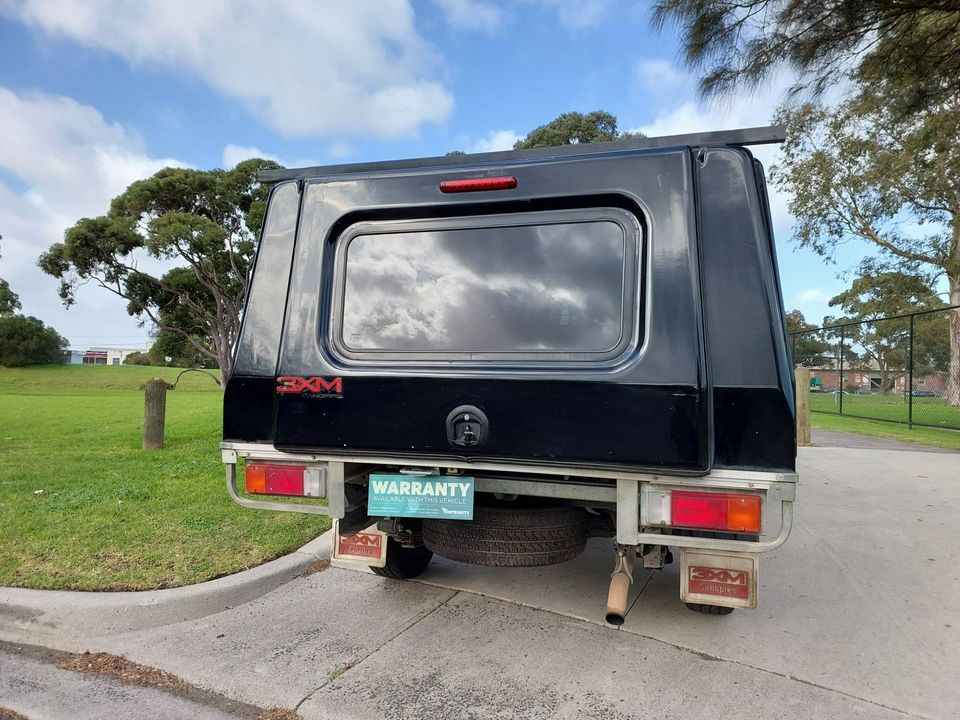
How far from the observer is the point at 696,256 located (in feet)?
8.27

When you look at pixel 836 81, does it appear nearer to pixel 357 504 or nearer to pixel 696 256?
pixel 696 256

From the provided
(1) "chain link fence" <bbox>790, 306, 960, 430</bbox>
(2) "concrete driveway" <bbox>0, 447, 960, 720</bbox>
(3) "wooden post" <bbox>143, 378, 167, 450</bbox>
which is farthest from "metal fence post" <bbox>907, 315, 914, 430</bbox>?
(3) "wooden post" <bbox>143, 378, 167, 450</bbox>

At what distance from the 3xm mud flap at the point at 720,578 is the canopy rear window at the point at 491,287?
3.33ft

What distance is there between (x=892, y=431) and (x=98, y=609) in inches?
554

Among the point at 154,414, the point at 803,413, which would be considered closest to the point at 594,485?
the point at 154,414

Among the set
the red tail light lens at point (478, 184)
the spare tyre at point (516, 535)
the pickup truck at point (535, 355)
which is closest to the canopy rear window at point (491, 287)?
the pickup truck at point (535, 355)

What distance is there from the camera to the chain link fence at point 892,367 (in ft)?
41.3

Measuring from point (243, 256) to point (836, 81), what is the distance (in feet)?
69.8

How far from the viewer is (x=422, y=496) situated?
282 centimetres

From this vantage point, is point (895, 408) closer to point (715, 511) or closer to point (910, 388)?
point (910, 388)

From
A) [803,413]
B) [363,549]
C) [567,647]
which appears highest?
[803,413]

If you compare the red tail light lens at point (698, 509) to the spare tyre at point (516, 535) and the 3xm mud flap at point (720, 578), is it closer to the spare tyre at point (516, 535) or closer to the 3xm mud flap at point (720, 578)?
the 3xm mud flap at point (720, 578)

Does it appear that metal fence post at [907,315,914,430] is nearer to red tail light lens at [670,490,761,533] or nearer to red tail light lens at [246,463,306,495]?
red tail light lens at [670,490,761,533]

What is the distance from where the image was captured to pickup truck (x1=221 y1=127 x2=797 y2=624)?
245cm
